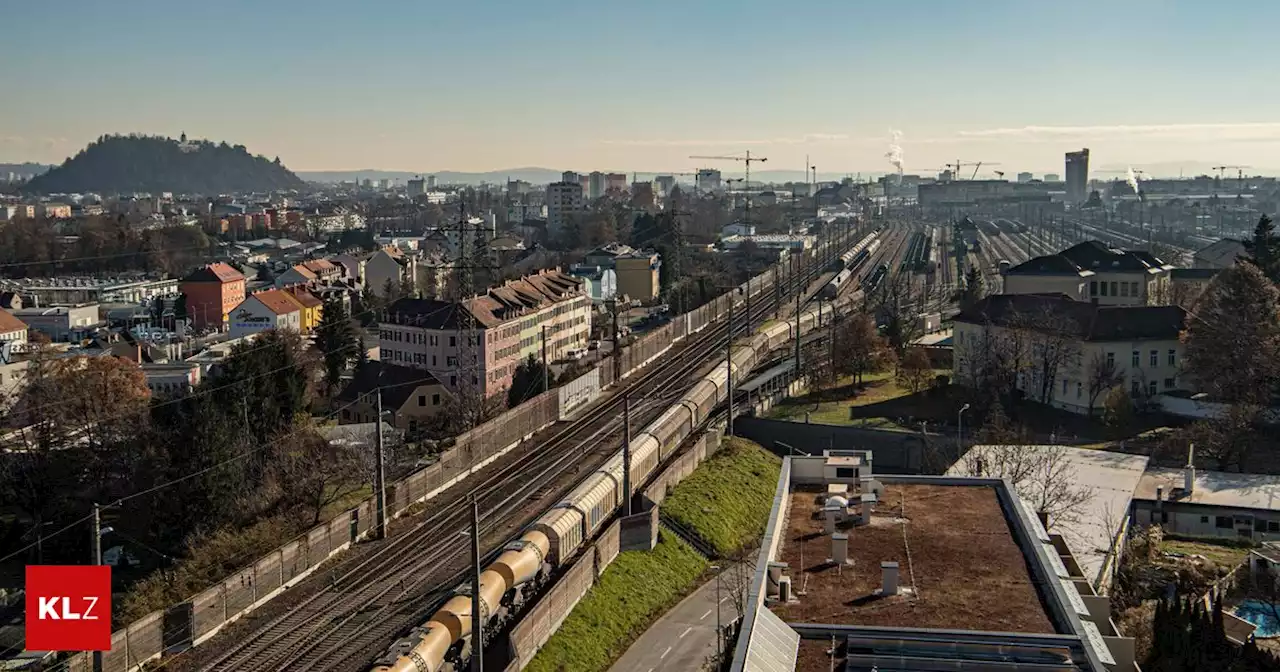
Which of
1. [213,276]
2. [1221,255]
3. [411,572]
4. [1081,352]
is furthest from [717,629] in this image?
[1221,255]

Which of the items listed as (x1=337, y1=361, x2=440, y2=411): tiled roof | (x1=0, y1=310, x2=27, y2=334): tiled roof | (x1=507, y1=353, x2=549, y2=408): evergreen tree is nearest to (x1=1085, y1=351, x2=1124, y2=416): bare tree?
(x1=507, y1=353, x2=549, y2=408): evergreen tree

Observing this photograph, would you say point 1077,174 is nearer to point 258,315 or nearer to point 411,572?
point 258,315

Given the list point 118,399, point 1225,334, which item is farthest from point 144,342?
point 1225,334

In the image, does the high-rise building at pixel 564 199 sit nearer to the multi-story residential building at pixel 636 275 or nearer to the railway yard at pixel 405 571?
the multi-story residential building at pixel 636 275

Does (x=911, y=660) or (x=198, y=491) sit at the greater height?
(x=911, y=660)

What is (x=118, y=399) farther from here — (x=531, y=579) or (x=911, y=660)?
(x=911, y=660)

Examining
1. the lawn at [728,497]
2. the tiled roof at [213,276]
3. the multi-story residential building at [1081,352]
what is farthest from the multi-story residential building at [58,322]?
the multi-story residential building at [1081,352]

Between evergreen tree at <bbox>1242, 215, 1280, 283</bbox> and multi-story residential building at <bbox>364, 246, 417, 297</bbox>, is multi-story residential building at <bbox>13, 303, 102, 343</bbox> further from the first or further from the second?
evergreen tree at <bbox>1242, 215, 1280, 283</bbox>
